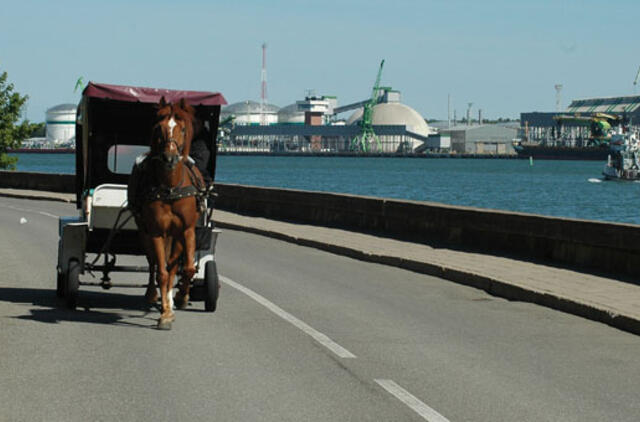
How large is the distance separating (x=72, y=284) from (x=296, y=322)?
8.27ft

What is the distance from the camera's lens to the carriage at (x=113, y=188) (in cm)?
1269

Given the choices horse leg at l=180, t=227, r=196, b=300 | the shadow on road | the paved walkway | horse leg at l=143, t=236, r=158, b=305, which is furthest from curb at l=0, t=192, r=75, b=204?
horse leg at l=180, t=227, r=196, b=300

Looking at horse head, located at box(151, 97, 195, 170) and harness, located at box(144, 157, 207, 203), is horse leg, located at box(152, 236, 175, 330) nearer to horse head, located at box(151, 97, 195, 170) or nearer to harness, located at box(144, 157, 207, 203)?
harness, located at box(144, 157, 207, 203)

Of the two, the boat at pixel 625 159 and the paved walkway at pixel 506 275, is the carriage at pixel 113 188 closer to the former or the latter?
the paved walkway at pixel 506 275

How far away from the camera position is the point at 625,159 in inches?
5261

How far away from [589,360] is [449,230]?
465 inches

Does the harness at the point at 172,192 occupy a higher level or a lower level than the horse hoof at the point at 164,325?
higher

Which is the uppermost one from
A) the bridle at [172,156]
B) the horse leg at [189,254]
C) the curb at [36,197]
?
the bridle at [172,156]

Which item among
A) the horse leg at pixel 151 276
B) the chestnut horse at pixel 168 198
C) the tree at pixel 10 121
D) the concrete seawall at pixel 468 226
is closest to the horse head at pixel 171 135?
the chestnut horse at pixel 168 198

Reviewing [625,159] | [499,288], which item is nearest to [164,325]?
[499,288]

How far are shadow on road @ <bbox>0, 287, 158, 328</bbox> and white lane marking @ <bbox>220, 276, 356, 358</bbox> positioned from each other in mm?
1372

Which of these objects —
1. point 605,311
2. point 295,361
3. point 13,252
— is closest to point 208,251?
point 295,361

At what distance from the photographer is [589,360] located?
1019 centimetres

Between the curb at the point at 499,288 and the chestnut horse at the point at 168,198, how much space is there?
461 cm
